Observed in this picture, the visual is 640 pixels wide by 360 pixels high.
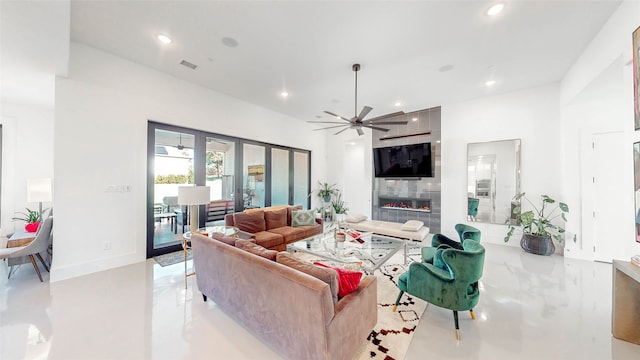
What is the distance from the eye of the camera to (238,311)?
6.77 feet

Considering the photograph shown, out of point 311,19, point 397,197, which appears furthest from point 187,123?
point 397,197

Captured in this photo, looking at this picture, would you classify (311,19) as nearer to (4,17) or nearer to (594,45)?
(4,17)

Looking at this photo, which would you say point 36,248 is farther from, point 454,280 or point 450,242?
point 450,242

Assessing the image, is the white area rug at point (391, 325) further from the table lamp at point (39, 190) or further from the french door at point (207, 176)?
the table lamp at point (39, 190)

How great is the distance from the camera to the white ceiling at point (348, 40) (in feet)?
8.29

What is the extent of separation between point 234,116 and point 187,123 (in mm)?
1088

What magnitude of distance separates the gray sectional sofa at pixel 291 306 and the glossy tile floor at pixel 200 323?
0.99 ft

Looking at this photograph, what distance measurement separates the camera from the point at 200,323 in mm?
2221

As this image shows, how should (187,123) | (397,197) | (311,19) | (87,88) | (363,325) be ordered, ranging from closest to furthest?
(363,325), (311,19), (87,88), (187,123), (397,197)

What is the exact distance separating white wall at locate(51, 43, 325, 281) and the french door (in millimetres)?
215

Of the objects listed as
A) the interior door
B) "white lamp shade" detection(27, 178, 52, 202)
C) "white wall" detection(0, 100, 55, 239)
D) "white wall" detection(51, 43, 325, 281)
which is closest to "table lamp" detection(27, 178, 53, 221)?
"white lamp shade" detection(27, 178, 52, 202)

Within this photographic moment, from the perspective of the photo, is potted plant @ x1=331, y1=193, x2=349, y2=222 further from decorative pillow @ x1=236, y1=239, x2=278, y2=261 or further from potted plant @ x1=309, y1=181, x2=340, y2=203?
decorative pillow @ x1=236, y1=239, x2=278, y2=261

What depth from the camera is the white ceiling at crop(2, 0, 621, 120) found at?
8.29ft

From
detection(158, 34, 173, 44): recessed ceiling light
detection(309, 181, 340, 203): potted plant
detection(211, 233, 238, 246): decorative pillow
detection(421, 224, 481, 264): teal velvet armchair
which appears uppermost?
detection(158, 34, 173, 44): recessed ceiling light
